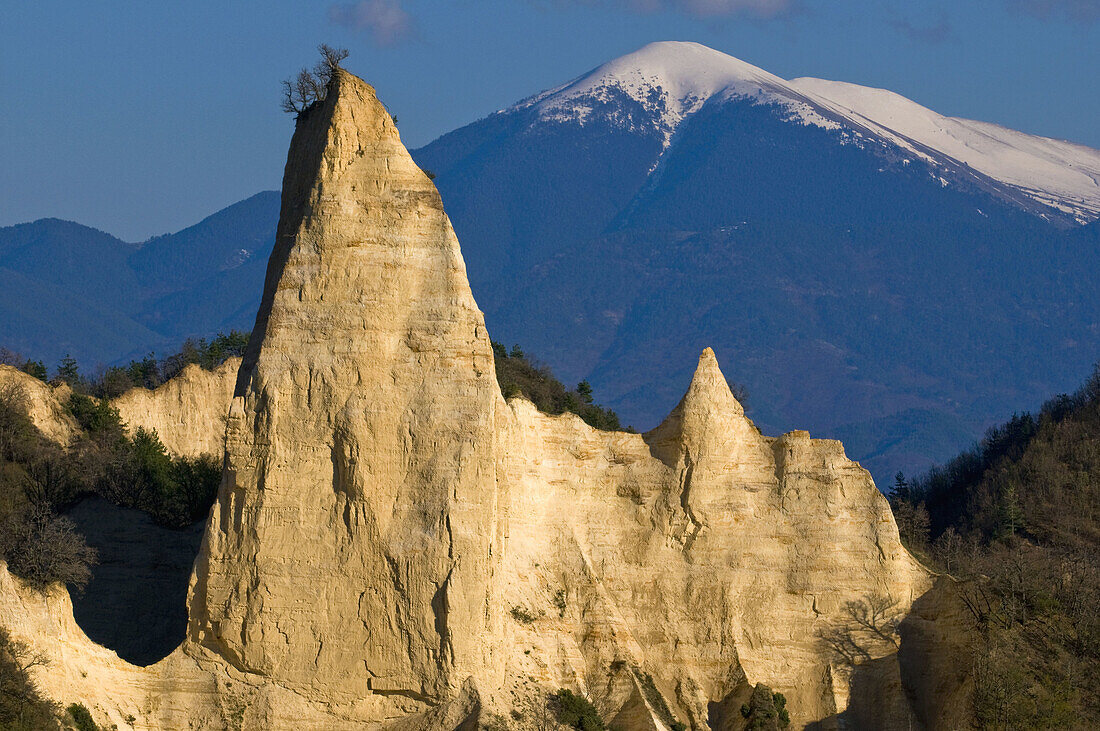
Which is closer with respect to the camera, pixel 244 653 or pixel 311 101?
pixel 244 653

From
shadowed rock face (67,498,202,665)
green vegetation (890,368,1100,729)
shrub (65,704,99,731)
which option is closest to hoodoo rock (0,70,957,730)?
shrub (65,704,99,731)

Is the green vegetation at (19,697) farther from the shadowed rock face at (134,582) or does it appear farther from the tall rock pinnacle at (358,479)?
the shadowed rock face at (134,582)

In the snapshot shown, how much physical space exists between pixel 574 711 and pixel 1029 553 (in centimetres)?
2302

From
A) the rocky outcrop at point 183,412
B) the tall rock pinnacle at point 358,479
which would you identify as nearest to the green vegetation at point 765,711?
the tall rock pinnacle at point 358,479

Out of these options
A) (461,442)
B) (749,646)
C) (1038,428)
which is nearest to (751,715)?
(749,646)

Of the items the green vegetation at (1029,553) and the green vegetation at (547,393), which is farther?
the green vegetation at (547,393)

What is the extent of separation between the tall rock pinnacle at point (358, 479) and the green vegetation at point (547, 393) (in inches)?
1108

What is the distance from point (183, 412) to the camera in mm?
68000

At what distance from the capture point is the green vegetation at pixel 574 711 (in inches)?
1802

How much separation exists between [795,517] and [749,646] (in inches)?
155

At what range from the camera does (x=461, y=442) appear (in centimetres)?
4525

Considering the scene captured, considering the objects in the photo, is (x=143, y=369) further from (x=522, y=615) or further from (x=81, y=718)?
(x=81, y=718)

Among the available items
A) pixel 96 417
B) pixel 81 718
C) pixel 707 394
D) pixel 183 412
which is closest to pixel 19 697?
pixel 81 718

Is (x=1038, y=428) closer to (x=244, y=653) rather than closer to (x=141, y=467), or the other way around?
(x=141, y=467)
